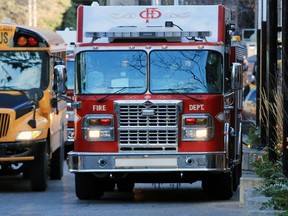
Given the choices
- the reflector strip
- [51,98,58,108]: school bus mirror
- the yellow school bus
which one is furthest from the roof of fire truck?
[51,98,58,108]: school bus mirror

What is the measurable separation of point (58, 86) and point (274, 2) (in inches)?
143

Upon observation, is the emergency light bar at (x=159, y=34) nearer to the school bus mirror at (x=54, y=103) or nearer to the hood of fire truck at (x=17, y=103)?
the hood of fire truck at (x=17, y=103)

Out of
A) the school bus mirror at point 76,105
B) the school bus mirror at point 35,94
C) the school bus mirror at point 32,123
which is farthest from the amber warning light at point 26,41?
the school bus mirror at point 76,105

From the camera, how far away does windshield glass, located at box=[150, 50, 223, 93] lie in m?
15.3

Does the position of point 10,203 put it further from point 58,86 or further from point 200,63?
point 200,63

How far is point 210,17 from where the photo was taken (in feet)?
50.8

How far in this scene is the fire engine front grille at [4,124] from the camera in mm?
17281

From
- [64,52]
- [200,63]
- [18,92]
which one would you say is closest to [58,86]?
[18,92]

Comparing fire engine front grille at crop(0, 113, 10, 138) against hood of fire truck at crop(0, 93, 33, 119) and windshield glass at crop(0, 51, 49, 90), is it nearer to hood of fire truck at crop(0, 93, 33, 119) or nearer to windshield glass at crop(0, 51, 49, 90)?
hood of fire truck at crop(0, 93, 33, 119)

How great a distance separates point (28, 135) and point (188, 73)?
3.44 m

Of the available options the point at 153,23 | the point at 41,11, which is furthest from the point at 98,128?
the point at 41,11

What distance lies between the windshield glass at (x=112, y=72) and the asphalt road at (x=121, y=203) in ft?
5.54

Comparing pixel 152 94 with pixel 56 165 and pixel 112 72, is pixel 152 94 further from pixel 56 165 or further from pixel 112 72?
pixel 56 165

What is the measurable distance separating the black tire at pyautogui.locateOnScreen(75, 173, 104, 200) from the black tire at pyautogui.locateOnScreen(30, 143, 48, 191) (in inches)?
70.5
